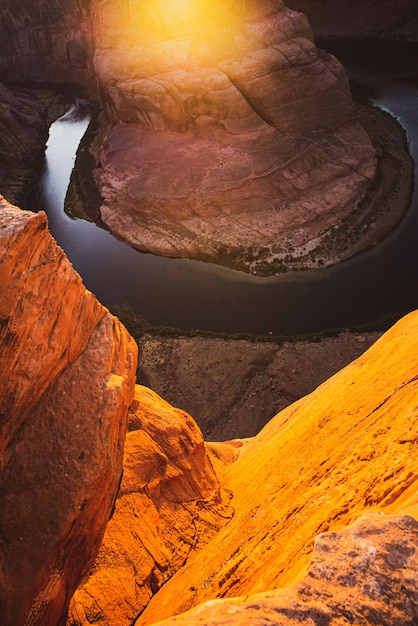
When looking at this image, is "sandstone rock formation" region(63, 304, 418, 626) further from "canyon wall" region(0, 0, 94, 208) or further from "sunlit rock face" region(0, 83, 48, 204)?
"canyon wall" region(0, 0, 94, 208)

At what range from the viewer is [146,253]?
35.4 metres

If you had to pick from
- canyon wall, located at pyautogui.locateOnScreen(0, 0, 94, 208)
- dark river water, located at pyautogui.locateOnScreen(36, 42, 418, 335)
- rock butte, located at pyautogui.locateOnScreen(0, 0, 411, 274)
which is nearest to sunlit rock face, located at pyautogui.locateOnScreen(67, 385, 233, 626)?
dark river water, located at pyautogui.locateOnScreen(36, 42, 418, 335)

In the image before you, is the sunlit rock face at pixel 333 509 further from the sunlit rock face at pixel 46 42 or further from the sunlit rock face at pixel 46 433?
the sunlit rock face at pixel 46 42

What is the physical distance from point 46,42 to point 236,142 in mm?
42546

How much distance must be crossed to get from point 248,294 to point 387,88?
3317cm


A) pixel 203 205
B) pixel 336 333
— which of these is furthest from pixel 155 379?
pixel 203 205

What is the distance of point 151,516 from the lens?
1166 centimetres

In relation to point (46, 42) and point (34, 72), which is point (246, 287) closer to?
point (46, 42)

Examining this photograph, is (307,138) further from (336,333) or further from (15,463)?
(15,463)

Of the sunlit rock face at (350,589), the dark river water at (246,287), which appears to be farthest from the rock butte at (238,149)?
the sunlit rock face at (350,589)

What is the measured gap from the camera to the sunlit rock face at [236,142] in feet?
110

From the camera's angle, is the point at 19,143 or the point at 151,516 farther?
the point at 19,143

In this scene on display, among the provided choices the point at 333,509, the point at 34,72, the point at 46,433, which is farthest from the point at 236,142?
the point at 34,72

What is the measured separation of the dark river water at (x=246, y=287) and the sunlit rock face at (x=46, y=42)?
31.9 meters
